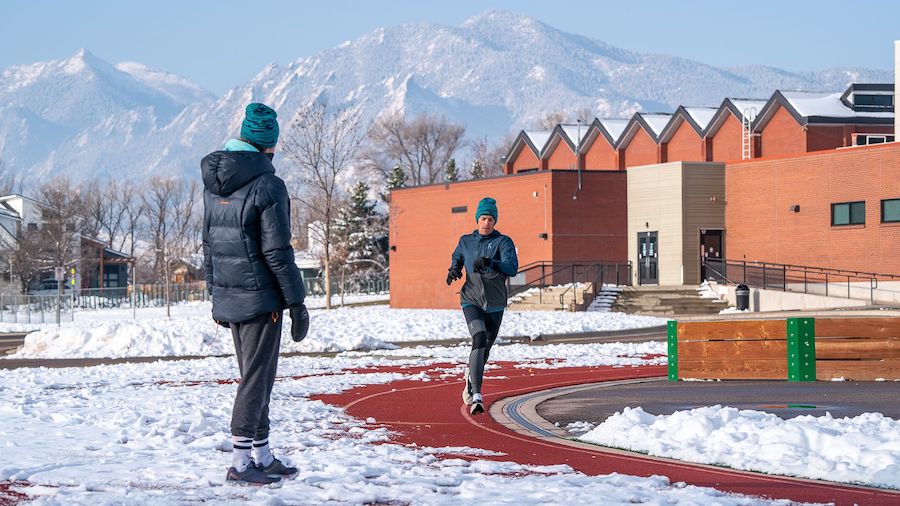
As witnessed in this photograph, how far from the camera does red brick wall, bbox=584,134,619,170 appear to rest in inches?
2808

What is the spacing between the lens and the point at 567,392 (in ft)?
49.1

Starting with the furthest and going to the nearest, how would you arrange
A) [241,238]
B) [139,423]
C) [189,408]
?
1. [189,408]
2. [139,423]
3. [241,238]

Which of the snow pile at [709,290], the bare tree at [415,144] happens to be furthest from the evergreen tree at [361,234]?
the snow pile at [709,290]

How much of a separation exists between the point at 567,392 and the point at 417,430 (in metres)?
4.43

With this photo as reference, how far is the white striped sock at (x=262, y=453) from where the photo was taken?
7.80 metres

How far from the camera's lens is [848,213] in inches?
1939

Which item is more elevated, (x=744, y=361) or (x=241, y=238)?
(x=241, y=238)

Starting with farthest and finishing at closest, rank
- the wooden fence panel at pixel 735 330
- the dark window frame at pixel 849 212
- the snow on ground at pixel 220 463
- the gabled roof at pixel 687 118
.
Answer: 1. the gabled roof at pixel 687 118
2. the dark window frame at pixel 849 212
3. the wooden fence panel at pixel 735 330
4. the snow on ground at pixel 220 463

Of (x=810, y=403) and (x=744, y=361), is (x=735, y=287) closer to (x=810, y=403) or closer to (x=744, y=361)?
(x=744, y=361)

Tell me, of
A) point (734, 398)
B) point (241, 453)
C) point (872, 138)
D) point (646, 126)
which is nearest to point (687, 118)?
point (646, 126)

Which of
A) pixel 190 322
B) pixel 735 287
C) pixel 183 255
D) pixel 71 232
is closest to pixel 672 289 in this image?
pixel 735 287

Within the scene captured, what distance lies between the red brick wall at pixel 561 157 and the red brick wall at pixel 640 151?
393 centimetres

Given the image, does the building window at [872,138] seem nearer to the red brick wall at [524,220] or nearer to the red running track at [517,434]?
the red brick wall at [524,220]

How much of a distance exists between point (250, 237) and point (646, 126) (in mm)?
62778
